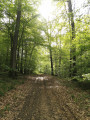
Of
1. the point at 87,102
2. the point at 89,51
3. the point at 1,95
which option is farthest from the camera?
the point at 89,51

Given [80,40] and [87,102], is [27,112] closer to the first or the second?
[87,102]

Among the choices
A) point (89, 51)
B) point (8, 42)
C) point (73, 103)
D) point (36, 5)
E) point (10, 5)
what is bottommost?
point (73, 103)

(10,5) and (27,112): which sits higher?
(10,5)

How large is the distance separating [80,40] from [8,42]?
12191 mm

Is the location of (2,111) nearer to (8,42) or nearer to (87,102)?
(87,102)

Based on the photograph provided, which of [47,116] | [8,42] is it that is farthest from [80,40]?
[8,42]

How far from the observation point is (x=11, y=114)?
190 inches

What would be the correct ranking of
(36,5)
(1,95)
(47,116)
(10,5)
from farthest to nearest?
1. (36,5)
2. (10,5)
3. (1,95)
4. (47,116)

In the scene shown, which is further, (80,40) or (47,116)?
(80,40)

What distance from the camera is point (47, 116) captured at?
4664 mm

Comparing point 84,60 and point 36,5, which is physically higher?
point 36,5

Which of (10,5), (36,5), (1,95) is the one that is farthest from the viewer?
(36,5)

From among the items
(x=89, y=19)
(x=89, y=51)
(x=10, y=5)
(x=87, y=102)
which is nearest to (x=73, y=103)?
(x=87, y=102)

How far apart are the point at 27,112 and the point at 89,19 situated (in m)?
8.49
